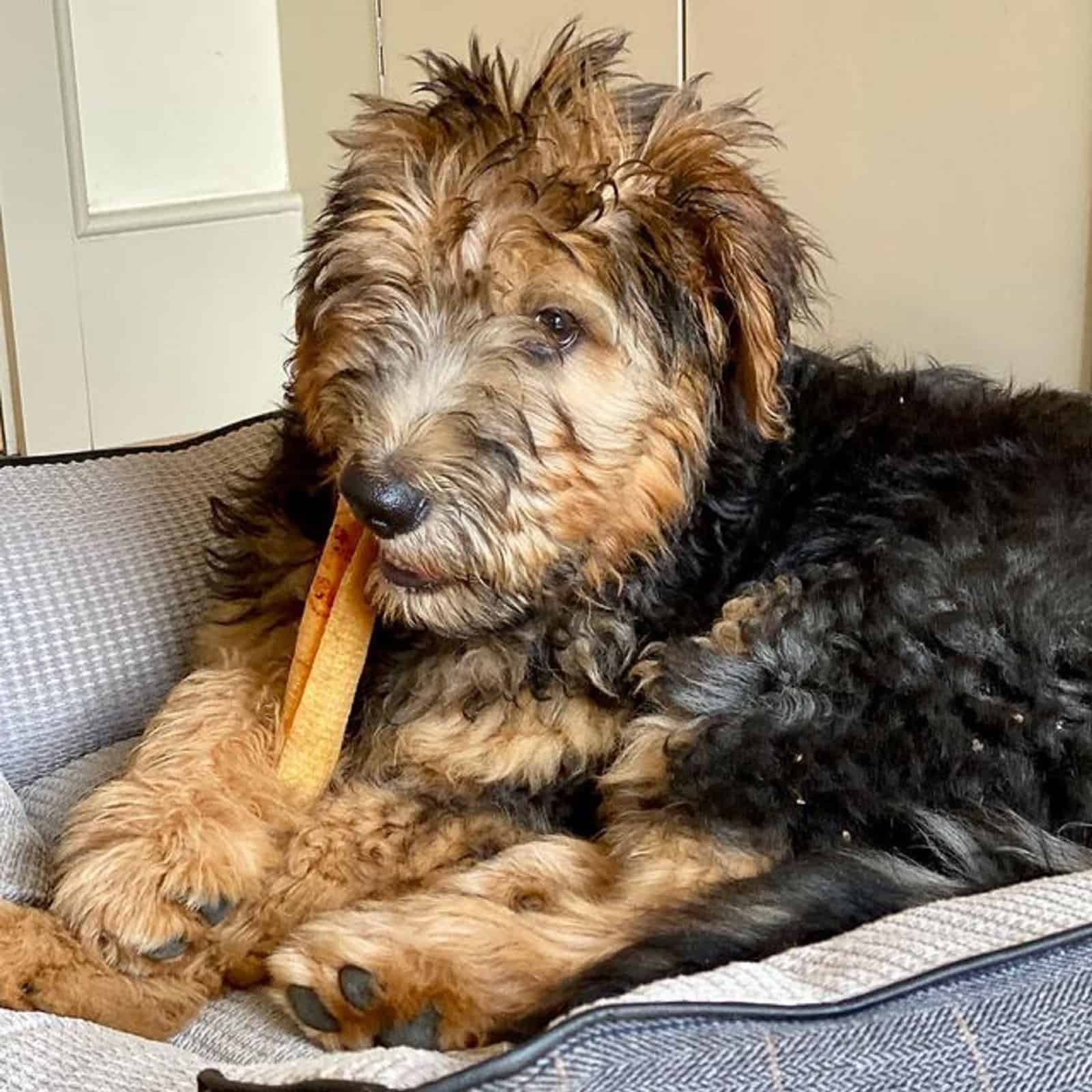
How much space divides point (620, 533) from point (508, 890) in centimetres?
41

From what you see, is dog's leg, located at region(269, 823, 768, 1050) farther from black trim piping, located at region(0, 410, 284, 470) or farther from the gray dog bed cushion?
black trim piping, located at region(0, 410, 284, 470)

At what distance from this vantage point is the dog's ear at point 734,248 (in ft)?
5.73

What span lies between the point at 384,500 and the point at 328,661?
0.36 m

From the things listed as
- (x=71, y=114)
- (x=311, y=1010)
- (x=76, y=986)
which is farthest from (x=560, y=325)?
(x=71, y=114)

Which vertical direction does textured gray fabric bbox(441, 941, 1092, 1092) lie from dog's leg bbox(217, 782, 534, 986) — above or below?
above

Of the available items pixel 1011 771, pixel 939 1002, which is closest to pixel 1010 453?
pixel 1011 771

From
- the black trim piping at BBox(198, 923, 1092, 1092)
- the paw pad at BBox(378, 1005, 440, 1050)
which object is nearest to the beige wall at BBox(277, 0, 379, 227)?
the paw pad at BBox(378, 1005, 440, 1050)

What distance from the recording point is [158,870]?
5.70 feet

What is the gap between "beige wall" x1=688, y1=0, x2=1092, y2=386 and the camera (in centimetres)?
299

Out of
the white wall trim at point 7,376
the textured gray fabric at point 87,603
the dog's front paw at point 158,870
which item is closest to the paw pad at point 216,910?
the dog's front paw at point 158,870

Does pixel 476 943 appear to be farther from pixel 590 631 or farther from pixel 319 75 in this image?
pixel 319 75

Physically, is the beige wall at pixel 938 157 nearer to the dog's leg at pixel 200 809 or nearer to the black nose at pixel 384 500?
the dog's leg at pixel 200 809

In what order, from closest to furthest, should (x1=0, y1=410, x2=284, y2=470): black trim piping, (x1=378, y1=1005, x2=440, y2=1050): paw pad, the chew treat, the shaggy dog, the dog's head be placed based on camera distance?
(x1=378, y1=1005, x2=440, y2=1050): paw pad < the shaggy dog < the dog's head < the chew treat < (x1=0, y1=410, x2=284, y2=470): black trim piping

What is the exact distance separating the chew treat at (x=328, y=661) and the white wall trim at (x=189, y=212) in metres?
3.02
